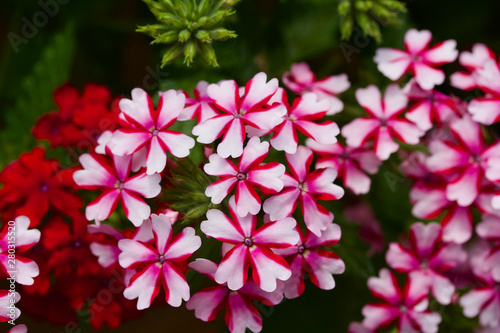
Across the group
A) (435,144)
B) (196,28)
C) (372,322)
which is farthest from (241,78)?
(372,322)

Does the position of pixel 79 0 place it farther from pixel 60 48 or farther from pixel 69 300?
pixel 69 300

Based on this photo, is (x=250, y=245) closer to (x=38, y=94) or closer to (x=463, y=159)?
(x=463, y=159)

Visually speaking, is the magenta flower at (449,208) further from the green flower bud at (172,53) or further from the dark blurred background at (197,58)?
the green flower bud at (172,53)

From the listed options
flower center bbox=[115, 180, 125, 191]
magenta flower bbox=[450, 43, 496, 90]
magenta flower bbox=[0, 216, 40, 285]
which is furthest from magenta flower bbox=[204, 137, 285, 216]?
magenta flower bbox=[450, 43, 496, 90]

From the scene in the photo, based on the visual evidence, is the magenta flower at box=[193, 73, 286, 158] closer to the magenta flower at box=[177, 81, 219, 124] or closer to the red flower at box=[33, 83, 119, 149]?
the magenta flower at box=[177, 81, 219, 124]

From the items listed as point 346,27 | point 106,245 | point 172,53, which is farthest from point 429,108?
point 106,245

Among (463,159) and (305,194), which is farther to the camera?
(463,159)
